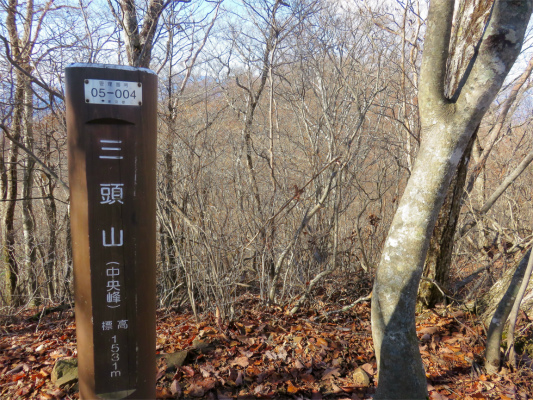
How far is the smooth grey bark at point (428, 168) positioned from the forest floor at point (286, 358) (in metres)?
0.72

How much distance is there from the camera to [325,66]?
518cm

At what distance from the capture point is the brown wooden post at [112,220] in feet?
6.08

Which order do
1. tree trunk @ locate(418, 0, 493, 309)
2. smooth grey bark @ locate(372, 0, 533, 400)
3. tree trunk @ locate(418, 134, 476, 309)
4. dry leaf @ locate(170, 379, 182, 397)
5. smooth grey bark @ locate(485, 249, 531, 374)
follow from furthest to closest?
1. tree trunk @ locate(418, 134, 476, 309)
2. tree trunk @ locate(418, 0, 493, 309)
3. smooth grey bark @ locate(485, 249, 531, 374)
4. dry leaf @ locate(170, 379, 182, 397)
5. smooth grey bark @ locate(372, 0, 533, 400)

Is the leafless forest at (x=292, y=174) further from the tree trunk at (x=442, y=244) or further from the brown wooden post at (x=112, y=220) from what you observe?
the brown wooden post at (x=112, y=220)

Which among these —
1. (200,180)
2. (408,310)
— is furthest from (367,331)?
(200,180)

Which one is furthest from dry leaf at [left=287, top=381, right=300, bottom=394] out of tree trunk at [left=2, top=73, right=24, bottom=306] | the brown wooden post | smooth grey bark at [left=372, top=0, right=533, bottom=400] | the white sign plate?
tree trunk at [left=2, top=73, right=24, bottom=306]

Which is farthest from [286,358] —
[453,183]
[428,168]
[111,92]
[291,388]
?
[111,92]

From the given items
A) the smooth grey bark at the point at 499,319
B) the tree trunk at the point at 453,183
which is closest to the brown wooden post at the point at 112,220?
the smooth grey bark at the point at 499,319

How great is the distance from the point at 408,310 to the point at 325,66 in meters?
3.81

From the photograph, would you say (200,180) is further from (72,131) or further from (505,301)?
(505,301)

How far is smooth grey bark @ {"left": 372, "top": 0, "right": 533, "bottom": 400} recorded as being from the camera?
2283mm

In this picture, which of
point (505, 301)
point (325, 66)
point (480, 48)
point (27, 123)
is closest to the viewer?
point (480, 48)

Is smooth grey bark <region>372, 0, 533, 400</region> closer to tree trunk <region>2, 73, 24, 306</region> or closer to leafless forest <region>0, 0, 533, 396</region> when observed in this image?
leafless forest <region>0, 0, 533, 396</region>

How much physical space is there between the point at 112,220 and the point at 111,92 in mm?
661
